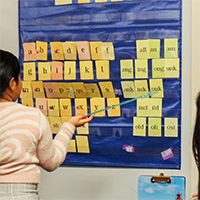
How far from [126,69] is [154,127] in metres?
0.32

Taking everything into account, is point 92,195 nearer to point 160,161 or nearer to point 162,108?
point 160,161

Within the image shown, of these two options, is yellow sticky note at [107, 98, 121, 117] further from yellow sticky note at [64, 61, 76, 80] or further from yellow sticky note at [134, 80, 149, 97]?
yellow sticky note at [64, 61, 76, 80]

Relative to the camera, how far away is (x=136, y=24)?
1393 mm

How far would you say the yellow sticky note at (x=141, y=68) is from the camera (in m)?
1.38

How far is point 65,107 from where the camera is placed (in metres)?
1.47

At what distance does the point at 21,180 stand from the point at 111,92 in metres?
0.67

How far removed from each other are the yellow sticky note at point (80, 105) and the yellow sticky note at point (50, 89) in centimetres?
12

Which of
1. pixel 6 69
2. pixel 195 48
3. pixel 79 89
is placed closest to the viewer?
pixel 6 69

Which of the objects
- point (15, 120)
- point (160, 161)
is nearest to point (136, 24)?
point (160, 161)

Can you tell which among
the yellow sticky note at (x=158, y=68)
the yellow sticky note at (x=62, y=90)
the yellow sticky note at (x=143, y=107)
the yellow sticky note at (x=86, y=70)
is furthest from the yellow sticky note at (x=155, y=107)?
the yellow sticky note at (x=62, y=90)

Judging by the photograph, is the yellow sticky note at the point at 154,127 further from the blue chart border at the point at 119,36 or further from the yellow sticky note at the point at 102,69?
the yellow sticky note at the point at 102,69

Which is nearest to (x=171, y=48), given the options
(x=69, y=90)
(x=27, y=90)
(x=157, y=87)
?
(x=157, y=87)

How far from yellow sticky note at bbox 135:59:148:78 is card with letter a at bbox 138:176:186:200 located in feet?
1.66

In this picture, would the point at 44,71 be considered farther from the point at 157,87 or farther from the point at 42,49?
the point at 157,87
